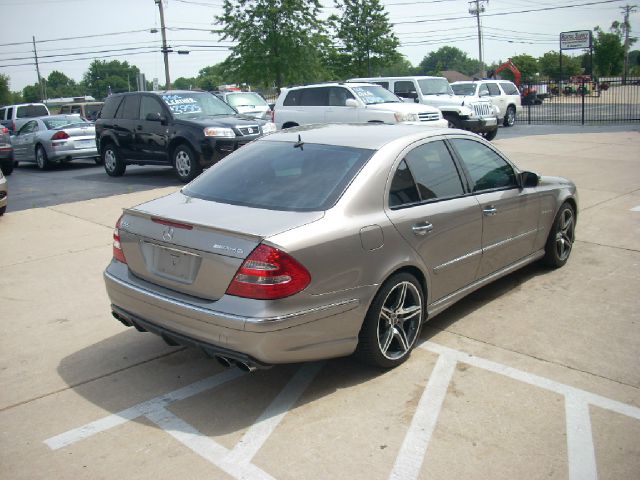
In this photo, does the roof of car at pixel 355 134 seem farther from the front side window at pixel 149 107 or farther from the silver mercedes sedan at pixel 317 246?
the front side window at pixel 149 107

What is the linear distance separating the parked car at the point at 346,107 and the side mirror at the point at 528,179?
31.5 feet

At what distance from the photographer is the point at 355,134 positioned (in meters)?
4.82

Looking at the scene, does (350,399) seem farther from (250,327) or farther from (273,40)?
(273,40)

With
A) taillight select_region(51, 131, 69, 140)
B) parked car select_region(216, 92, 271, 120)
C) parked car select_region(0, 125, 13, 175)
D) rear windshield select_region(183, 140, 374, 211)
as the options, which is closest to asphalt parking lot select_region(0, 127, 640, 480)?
rear windshield select_region(183, 140, 374, 211)

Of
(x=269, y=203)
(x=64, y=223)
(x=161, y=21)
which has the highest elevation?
(x=161, y=21)

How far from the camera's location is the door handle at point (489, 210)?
503 cm

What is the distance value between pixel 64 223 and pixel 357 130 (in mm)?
5898

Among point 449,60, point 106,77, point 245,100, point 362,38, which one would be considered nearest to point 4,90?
point 106,77

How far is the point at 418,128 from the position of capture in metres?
5.04

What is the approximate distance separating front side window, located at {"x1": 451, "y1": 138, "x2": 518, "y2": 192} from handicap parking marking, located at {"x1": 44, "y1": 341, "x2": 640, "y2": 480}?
4.90 ft

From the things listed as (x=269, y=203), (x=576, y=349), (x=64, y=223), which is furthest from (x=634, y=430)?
(x=64, y=223)

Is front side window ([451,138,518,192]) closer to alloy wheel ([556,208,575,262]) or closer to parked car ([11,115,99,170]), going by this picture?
alloy wheel ([556,208,575,262])

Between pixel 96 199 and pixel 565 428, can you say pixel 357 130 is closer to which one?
pixel 565 428

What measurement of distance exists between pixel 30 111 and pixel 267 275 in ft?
76.0
